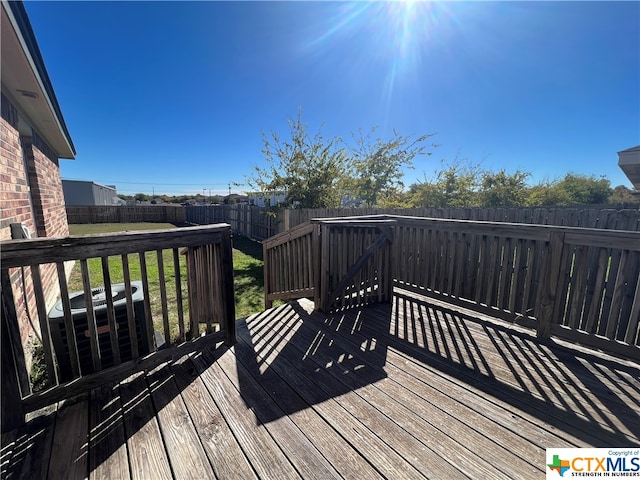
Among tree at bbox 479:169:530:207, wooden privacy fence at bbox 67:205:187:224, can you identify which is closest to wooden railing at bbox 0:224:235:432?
tree at bbox 479:169:530:207

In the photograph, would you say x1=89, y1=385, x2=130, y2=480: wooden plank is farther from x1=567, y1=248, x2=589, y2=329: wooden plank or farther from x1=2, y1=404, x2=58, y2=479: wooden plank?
x1=567, y1=248, x2=589, y2=329: wooden plank

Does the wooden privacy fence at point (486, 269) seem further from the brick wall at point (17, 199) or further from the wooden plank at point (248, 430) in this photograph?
the brick wall at point (17, 199)

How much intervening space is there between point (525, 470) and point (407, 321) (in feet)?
5.92

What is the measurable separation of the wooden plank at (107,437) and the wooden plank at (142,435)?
30 millimetres

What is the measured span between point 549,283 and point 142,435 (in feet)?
11.6

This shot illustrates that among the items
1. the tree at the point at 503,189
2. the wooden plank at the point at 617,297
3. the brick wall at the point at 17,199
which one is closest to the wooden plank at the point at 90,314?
the brick wall at the point at 17,199

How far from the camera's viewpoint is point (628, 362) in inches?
88.6

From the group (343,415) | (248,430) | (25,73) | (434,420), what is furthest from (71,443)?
(25,73)

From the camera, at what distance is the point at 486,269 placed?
3117 mm

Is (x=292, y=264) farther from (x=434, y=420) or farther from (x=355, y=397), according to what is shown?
(x=434, y=420)

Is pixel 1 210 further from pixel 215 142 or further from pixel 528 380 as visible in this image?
pixel 215 142

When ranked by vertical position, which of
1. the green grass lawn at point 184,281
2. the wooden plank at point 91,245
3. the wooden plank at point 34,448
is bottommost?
the green grass lawn at point 184,281

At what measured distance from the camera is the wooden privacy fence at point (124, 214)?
21797 millimetres

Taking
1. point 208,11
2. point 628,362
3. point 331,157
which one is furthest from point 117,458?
point 331,157
